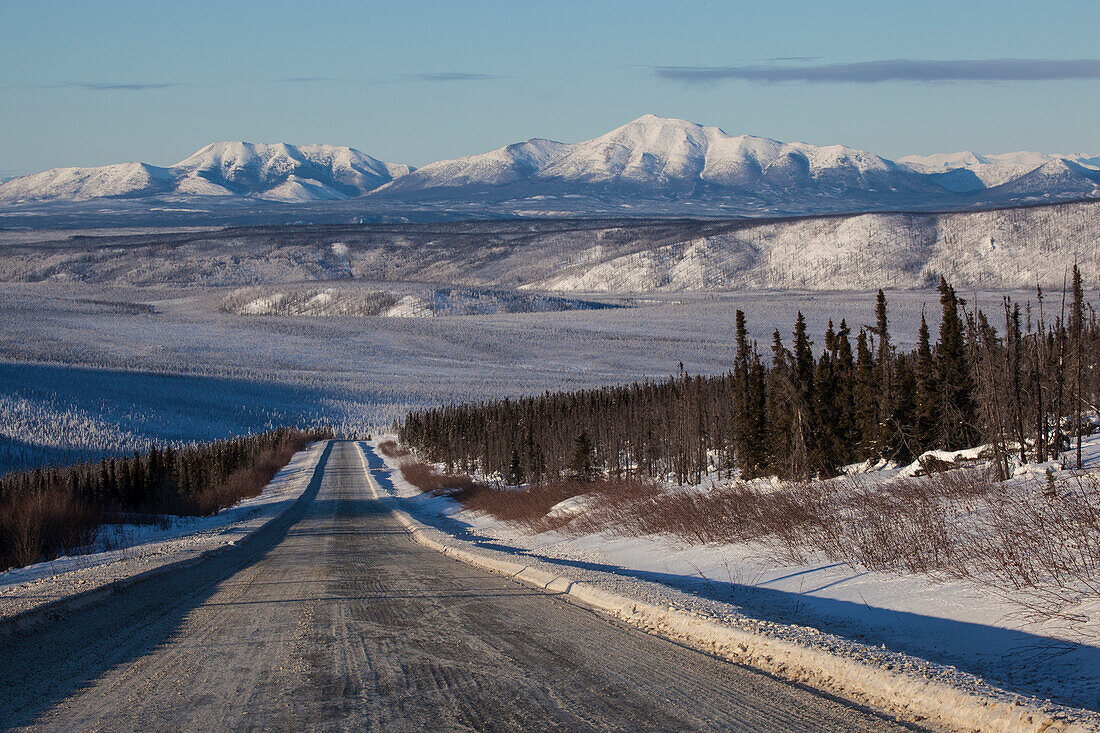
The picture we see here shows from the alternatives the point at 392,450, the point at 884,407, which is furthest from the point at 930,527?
the point at 392,450

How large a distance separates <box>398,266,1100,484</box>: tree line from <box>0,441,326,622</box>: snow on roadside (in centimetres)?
1448

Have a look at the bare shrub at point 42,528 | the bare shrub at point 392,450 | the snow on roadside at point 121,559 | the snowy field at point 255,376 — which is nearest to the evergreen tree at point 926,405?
the snow on roadside at point 121,559

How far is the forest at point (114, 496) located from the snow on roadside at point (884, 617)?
14964 millimetres

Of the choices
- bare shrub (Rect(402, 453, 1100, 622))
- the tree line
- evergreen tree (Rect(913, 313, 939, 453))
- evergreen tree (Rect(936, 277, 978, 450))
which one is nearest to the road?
bare shrub (Rect(402, 453, 1100, 622))

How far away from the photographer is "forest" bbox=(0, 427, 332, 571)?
70.6 ft

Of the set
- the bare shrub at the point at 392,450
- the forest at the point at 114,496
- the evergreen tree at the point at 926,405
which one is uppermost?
the evergreen tree at the point at 926,405

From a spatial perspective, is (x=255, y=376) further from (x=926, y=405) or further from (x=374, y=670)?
(x=374, y=670)

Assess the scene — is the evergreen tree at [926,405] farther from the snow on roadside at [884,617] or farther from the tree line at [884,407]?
the snow on roadside at [884,617]

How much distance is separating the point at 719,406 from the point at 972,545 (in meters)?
62.2

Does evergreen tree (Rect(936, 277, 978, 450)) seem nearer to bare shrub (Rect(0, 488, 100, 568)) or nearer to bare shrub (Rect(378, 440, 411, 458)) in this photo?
bare shrub (Rect(0, 488, 100, 568))

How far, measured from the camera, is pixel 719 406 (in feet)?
233

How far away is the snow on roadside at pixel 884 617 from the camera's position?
5.92 metres

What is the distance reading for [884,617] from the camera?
810cm

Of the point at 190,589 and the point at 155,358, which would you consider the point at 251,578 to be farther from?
the point at 155,358
